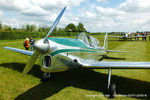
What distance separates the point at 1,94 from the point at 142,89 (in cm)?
546

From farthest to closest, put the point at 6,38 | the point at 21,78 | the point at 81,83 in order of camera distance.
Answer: the point at 6,38
the point at 21,78
the point at 81,83

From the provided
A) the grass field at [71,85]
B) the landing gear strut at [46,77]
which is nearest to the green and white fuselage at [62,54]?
the grass field at [71,85]

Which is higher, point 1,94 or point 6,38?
point 6,38

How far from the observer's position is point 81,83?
5.63 metres

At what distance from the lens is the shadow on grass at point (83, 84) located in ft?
15.4

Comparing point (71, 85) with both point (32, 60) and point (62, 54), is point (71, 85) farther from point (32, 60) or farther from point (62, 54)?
point (32, 60)

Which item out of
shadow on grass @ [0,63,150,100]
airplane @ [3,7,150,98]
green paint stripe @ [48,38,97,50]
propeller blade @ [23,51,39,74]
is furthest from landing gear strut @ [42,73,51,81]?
green paint stripe @ [48,38,97,50]

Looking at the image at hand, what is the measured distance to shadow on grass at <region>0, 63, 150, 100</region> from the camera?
4.69 meters

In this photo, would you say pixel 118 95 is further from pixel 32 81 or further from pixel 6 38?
pixel 6 38

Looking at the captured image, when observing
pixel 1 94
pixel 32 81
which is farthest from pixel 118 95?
pixel 1 94

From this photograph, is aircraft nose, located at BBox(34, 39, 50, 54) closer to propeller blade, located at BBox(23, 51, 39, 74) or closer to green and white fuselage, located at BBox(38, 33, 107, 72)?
green and white fuselage, located at BBox(38, 33, 107, 72)

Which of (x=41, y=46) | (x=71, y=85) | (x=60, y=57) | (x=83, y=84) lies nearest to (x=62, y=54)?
(x=60, y=57)

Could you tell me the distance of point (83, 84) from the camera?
552 cm

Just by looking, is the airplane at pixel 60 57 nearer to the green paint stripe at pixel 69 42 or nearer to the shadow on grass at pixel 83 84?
the green paint stripe at pixel 69 42
